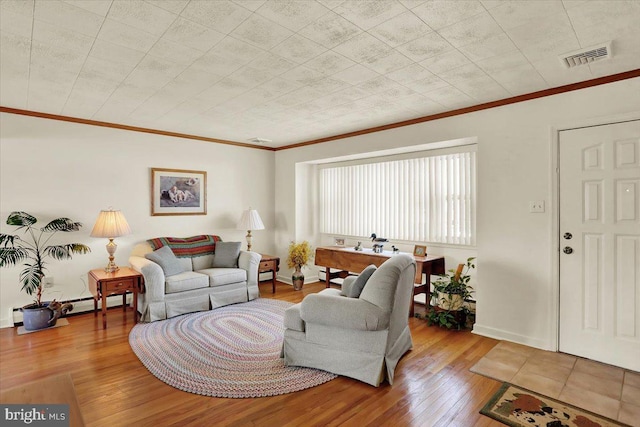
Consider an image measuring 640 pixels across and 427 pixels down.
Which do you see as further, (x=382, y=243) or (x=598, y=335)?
(x=382, y=243)

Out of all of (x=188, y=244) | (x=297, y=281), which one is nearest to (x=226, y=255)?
(x=188, y=244)

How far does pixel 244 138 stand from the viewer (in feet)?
17.8

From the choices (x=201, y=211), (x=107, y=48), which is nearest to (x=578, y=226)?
(x=107, y=48)

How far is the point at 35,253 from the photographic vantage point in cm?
404

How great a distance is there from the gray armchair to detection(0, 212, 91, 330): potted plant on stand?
2.84 m

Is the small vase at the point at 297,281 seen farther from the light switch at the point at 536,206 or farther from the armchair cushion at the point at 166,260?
the light switch at the point at 536,206

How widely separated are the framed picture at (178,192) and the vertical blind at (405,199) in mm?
2074

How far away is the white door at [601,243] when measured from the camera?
2.82 m

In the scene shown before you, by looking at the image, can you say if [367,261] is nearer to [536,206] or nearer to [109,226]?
[536,206]

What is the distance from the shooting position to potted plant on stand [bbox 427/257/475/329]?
12.5ft

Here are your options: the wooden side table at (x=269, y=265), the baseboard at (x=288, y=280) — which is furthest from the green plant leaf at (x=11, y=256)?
the baseboard at (x=288, y=280)

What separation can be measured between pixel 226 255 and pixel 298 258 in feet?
4.12

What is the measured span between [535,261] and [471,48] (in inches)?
82.3

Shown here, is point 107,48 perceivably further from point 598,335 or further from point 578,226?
point 598,335
